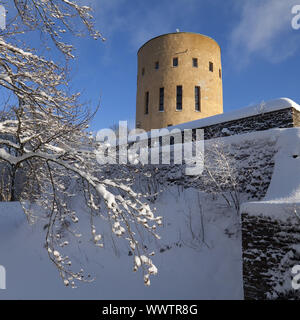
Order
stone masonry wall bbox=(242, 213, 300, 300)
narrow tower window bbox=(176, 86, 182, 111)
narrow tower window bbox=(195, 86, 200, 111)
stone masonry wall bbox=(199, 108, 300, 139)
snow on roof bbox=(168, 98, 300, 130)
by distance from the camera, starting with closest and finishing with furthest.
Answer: stone masonry wall bbox=(242, 213, 300, 300), stone masonry wall bbox=(199, 108, 300, 139), snow on roof bbox=(168, 98, 300, 130), narrow tower window bbox=(176, 86, 182, 111), narrow tower window bbox=(195, 86, 200, 111)

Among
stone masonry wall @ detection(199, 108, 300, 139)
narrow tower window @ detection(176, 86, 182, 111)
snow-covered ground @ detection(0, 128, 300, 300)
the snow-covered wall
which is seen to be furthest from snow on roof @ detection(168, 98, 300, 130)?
narrow tower window @ detection(176, 86, 182, 111)

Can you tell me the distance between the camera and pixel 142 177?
9.01 metres

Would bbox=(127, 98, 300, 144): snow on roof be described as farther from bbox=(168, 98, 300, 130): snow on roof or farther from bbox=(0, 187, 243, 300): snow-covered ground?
bbox=(0, 187, 243, 300): snow-covered ground

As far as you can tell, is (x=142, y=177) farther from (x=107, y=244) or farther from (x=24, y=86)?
(x=24, y=86)

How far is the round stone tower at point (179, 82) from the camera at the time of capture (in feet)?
58.5

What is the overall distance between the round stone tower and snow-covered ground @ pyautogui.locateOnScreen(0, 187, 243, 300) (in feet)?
37.1

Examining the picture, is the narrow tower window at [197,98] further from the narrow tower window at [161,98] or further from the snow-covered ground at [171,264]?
the snow-covered ground at [171,264]

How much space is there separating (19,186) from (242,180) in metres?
10.9

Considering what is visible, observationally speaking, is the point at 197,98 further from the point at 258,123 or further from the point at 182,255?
the point at 182,255

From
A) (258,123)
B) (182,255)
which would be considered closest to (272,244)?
(182,255)

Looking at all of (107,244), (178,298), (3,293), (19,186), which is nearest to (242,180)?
(178,298)

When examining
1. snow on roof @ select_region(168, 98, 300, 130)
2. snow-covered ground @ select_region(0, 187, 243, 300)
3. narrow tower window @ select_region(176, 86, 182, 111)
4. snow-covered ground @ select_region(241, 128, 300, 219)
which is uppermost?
narrow tower window @ select_region(176, 86, 182, 111)

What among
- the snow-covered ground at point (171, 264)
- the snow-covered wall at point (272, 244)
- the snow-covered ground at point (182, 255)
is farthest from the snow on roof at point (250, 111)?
the snow-covered wall at point (272, 244)

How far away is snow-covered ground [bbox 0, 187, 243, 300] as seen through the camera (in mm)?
4883
